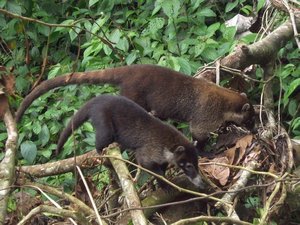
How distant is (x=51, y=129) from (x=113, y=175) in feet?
5.73

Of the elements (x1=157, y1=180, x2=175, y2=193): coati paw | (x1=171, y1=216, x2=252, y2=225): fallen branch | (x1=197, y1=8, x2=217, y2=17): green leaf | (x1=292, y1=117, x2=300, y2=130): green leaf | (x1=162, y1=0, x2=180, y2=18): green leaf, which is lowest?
(x1=292, y1=117, x2=300, y2=130): green leaf

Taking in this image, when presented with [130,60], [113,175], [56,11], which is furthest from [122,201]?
[56,11]

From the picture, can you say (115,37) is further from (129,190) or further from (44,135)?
(129,190)

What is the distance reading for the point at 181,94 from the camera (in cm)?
625

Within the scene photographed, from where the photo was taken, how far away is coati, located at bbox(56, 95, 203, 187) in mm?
5211

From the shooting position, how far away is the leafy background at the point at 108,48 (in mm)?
6379

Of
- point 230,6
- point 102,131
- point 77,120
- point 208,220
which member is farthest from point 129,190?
point 230,6

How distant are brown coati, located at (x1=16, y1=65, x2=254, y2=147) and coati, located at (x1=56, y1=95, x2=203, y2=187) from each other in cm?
70

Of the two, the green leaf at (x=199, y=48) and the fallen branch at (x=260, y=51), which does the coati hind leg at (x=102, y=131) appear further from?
the green leaf at (x=199, y=48)

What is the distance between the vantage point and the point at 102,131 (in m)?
5.36

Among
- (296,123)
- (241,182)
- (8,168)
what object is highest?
(8,168)

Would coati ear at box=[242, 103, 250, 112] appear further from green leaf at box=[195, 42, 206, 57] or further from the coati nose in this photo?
the coati nose

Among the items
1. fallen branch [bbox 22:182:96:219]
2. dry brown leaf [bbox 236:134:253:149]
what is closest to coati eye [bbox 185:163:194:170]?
dry brown leaf [bbox 236:134:253:149]

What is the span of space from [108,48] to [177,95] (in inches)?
32.7
